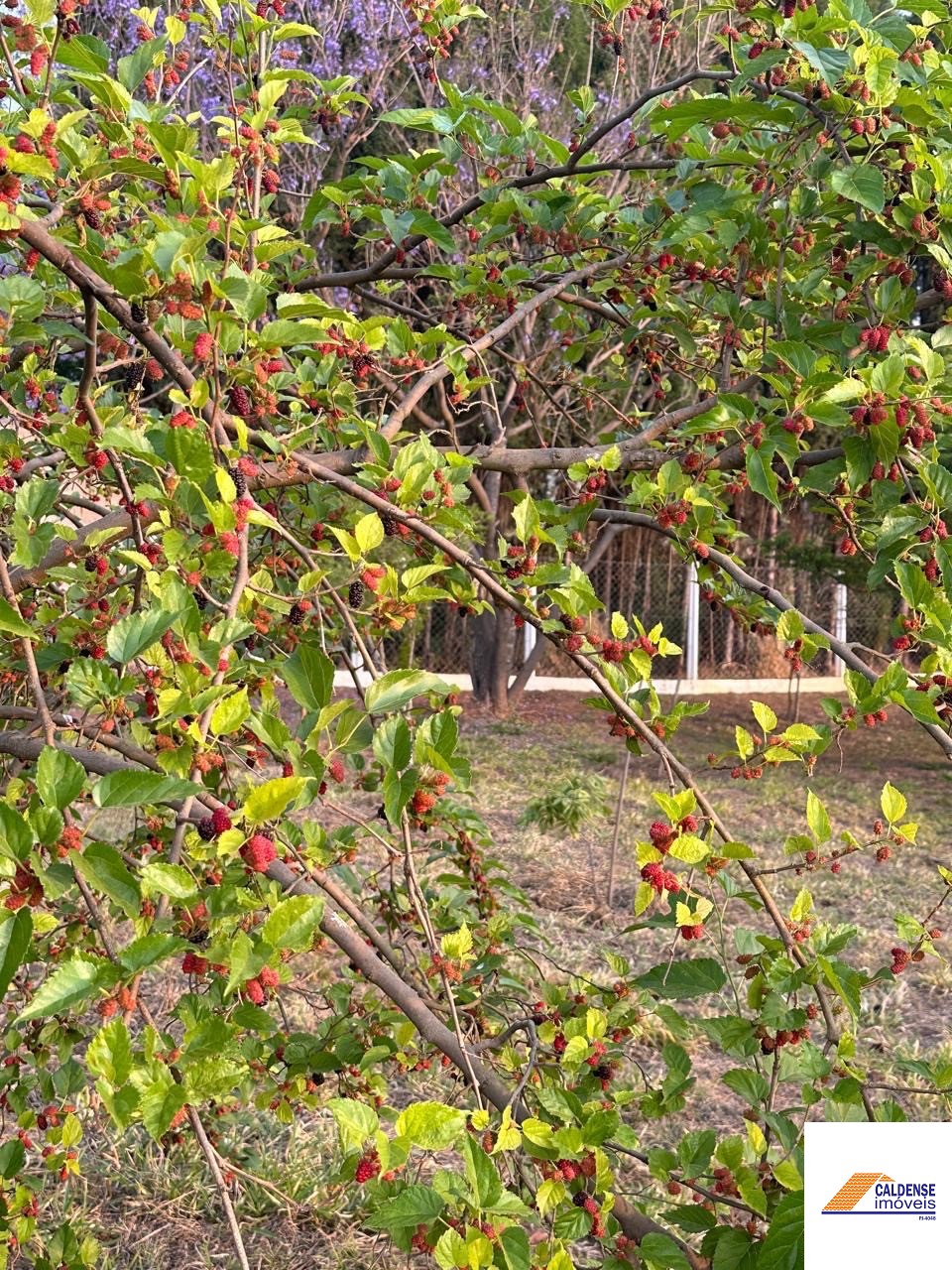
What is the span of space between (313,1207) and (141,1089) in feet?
6.46

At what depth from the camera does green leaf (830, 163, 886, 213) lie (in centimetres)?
141

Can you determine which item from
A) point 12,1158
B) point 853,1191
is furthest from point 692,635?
point 12,1158

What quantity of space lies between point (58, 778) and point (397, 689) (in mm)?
313

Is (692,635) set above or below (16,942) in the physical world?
below

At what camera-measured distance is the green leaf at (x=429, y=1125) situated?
35.2 inches

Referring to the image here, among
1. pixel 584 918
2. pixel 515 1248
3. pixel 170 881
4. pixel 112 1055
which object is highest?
pixel 170 881

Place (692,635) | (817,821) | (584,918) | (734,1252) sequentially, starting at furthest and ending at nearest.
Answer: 1. (692,635)
2. (584,918)
3. (817,821)
4. (734,1252)

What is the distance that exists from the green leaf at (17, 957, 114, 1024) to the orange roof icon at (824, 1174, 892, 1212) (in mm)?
914

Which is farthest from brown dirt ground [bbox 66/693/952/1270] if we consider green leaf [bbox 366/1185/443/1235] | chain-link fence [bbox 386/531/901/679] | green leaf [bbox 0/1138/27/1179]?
chain-link fence [bbox 386/531/901/679]

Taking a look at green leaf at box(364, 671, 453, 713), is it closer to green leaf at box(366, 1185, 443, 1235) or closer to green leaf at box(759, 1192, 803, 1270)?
green leaf at box(366, 1185, 443, 1235)

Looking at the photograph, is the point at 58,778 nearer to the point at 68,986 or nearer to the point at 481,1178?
the point at 68,986

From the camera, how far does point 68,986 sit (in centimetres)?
81

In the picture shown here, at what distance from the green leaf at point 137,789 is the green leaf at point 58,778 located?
18mm

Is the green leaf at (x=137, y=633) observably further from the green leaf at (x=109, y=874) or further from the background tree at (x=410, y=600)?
the green leaf at (x=109, y=874)
